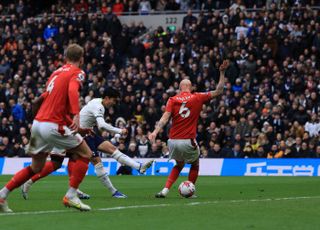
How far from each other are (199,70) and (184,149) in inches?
687

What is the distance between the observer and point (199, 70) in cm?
3425

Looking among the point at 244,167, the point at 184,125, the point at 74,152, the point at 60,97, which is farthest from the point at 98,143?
the point at 244,167

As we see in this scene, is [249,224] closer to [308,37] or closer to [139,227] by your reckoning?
[139,227]

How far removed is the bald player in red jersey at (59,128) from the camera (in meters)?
12.4

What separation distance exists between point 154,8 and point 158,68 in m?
7.40

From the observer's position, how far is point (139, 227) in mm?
10570

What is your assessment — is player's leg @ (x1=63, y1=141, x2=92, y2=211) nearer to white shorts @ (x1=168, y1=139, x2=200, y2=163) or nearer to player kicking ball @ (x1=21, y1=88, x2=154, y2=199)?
player kicking ball @ (x1=21, y1=88, x2=154, y2=199)

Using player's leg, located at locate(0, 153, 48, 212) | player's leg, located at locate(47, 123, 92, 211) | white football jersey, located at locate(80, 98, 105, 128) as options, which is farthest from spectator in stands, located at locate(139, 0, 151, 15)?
player's leg, located at locate(0, 153, 48, 212)

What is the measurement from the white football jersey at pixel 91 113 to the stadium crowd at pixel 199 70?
1341cm

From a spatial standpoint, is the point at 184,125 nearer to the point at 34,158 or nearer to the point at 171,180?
the point at 171,180

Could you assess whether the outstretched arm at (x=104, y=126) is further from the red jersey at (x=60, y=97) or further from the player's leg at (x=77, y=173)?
the red jersey at (x=60, y=97)

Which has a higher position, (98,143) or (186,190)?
(98,143)

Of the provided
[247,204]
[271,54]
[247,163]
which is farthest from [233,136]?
[247,204]

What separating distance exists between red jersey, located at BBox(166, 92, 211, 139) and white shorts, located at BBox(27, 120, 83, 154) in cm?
478
